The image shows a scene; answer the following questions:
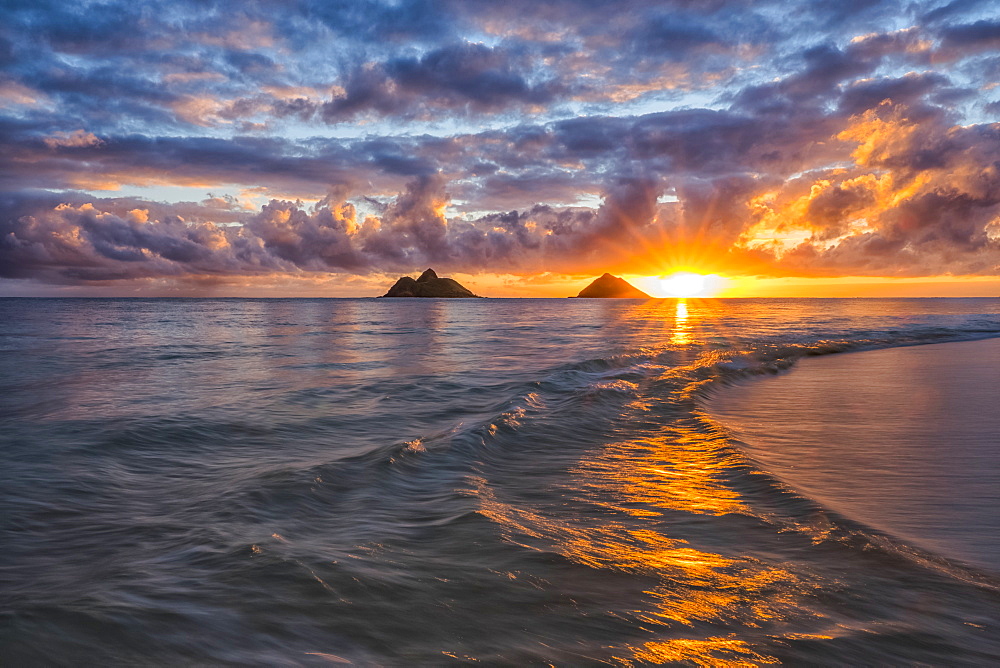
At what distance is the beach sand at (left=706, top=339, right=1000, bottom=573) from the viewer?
5.65 metres

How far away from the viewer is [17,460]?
898cm

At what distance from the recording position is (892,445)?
887 cm

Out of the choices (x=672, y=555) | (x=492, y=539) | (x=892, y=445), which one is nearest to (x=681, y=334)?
(x=892, y=445)

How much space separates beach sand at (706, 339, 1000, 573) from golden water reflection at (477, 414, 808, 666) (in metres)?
1.34

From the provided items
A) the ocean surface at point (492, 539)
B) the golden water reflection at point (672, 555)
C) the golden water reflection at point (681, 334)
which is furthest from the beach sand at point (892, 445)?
the golden water reflection at point (681, 334)

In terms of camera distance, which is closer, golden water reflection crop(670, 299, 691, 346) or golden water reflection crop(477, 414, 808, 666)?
golden water reflection crop(477, 414, 808, 666)

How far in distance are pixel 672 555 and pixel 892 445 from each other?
6.22 meters

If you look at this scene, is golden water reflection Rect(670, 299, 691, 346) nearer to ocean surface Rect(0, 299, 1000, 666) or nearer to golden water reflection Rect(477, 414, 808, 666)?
ocean surface Rect(0, 299, 1000, 666)

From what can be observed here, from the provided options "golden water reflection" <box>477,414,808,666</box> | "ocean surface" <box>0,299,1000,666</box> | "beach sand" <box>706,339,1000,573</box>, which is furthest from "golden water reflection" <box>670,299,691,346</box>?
"golden water reflection" <box>477,414,808,666</box>

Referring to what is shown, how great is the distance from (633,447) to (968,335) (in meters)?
42.6

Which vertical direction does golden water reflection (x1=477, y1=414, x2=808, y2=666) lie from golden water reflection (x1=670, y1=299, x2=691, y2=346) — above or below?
below

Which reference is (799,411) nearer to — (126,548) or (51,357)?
(126,548)

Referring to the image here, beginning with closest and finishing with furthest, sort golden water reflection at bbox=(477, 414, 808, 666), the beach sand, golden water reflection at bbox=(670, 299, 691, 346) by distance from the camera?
golden water reflection at bbox=(477, 414, 808, 666) → the beach sand → golden water reflection at bbox=(670, 299, 691, 346)

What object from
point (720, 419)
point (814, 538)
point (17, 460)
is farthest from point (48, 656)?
point (720, 419)
